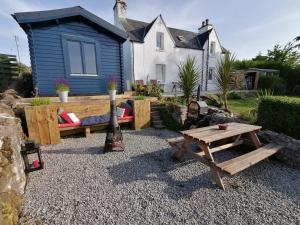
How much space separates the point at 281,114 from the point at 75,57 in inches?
275

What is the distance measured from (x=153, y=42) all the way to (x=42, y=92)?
8933 millimetres

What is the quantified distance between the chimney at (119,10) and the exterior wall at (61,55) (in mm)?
6852

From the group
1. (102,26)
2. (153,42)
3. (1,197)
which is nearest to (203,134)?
(1,197)

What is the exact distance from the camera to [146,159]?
11.5ft

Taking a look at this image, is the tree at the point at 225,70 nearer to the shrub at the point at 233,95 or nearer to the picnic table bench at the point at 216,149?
the picnic table bench at the point at 216,149

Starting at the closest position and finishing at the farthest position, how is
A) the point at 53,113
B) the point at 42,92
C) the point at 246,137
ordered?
1. the point at 246,137
2. the point at 53,113
3. the point at 42,92

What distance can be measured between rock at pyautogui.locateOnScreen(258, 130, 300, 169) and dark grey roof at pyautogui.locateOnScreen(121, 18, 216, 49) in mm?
10544

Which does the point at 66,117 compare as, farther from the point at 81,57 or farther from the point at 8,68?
the point at 8,68

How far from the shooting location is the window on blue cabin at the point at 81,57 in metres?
6.55

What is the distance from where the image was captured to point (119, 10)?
12523 millimetres

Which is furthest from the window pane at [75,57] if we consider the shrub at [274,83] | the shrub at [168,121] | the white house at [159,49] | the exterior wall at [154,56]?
the shrub at [274,83]

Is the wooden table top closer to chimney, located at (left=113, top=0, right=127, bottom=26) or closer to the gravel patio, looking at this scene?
the gravel patio

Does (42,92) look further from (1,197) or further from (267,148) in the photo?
(267,148)

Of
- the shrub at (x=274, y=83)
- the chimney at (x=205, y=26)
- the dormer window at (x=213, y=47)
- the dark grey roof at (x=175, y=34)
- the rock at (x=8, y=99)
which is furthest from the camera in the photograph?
the chimney at (x=205, y=26)
